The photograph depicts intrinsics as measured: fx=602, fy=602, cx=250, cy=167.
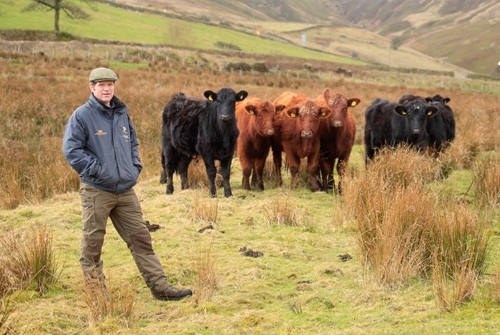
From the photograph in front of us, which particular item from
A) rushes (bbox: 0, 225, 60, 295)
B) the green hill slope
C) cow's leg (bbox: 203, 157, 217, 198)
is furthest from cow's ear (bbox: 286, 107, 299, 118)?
the green hill slope

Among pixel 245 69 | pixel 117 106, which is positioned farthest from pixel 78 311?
pixel 245 69

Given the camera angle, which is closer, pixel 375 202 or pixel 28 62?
pixel 375 202

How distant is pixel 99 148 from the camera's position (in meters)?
5.54

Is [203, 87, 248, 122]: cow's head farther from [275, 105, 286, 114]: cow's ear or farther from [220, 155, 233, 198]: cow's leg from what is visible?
[275, 105, 286, 114]: cow's ear

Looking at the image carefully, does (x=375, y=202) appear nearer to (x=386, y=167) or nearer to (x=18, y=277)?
(x=386, y=167)

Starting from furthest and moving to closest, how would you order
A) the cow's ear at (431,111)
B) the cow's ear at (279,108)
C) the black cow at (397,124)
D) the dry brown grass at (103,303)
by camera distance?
the cow's ear at (431,111), the black cow at (397,124), the cow's ear at (279,108), the dry brown grass at (103,303)

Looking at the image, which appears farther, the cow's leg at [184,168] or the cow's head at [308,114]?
the cow's leg at [184,168]

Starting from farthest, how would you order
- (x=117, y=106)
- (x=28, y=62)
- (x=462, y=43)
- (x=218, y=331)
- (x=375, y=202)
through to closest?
1. (x=462, y=43)
2. (x=28, y=62)
3. (x=375, y=202)
4. (x=117, y=106)
5. (x=218, y=331)

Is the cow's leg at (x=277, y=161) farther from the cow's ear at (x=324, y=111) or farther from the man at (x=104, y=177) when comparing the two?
the man at (x=104, y=177)

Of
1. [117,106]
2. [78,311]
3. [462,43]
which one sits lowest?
[78,311]

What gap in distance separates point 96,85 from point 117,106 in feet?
1.01

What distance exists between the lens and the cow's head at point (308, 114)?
11.1 metres

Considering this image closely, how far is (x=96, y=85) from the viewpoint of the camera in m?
5.59

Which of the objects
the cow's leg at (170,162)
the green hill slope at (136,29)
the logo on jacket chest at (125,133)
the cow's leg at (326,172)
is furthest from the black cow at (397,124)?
the green hill slope at (136,29)
